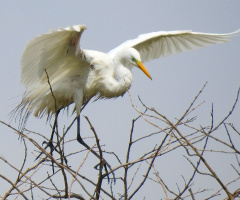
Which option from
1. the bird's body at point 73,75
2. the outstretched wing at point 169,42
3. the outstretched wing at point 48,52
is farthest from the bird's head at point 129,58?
the outstretched wing at point 169,42

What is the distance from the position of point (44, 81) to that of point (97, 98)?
580 millimetres

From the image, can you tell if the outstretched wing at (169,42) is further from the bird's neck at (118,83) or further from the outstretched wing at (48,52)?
the outstretched wing at (48,52)

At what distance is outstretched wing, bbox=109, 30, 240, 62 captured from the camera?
517 centimetres

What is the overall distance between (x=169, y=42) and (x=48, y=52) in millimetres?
1767

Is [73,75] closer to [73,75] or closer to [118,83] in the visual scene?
[73,75]

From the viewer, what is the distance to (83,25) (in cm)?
367

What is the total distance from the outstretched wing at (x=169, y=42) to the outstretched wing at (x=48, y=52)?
102 cm

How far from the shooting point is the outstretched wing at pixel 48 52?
12.3 feet

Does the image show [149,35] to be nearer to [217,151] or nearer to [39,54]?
[39,54]

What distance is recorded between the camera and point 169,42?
5398mm

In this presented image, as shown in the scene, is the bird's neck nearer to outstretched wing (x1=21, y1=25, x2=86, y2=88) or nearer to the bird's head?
the bird's head

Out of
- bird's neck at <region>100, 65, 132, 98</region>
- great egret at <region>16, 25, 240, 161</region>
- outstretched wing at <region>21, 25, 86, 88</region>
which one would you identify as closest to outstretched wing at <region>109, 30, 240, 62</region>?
great egret at <region>16, 25, 240, 161</region>

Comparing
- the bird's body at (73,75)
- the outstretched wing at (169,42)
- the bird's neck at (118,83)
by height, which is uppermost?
the outstretched wing at (169,42)

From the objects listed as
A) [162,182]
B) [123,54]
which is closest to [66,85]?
[123,54]
